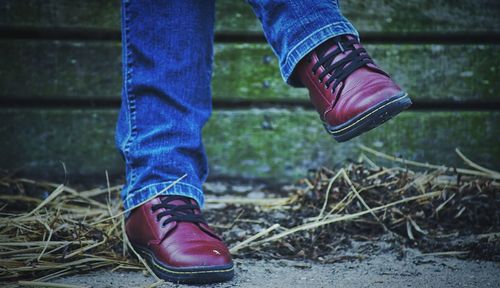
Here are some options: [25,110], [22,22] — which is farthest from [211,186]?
[22,22]

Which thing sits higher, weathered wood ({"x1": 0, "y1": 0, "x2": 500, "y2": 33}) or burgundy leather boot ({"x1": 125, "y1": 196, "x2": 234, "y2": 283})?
weathered wood ({"x1": 0, "y1": 0, "x2": 500, "y2": 33})

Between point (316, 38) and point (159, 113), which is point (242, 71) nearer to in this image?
point (159, 113)

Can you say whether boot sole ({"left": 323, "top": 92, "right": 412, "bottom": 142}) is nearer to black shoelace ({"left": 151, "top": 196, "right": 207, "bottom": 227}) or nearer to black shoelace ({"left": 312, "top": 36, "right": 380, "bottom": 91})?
black shoelace ({"left": 312, "top": 36, "right": 380, "bottom": 91})

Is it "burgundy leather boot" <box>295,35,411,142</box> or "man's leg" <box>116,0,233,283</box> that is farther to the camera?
"man's leg" <box>116,0,233,283</box>

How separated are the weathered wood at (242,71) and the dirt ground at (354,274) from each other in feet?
2.77

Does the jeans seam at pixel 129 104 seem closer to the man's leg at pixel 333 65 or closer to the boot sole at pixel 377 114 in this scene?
the man's leg at pixel 333 65

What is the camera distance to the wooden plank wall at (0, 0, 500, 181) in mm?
1865

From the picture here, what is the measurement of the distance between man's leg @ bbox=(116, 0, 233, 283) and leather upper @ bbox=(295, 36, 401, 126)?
27 centimetres

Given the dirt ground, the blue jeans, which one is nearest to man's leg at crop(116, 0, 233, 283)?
the blue jeans

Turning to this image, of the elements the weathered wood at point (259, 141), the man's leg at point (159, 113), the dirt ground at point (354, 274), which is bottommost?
the weathered wood at point (259, 141)

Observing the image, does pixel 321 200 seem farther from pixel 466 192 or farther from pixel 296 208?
pixel 466 192

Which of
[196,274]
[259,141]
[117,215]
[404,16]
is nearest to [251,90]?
[259,141]

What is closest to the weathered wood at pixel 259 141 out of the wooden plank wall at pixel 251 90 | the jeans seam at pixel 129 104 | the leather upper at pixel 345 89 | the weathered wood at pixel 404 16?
the wooden plank wall at pixel 251 90

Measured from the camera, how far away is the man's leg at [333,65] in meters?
1.02
